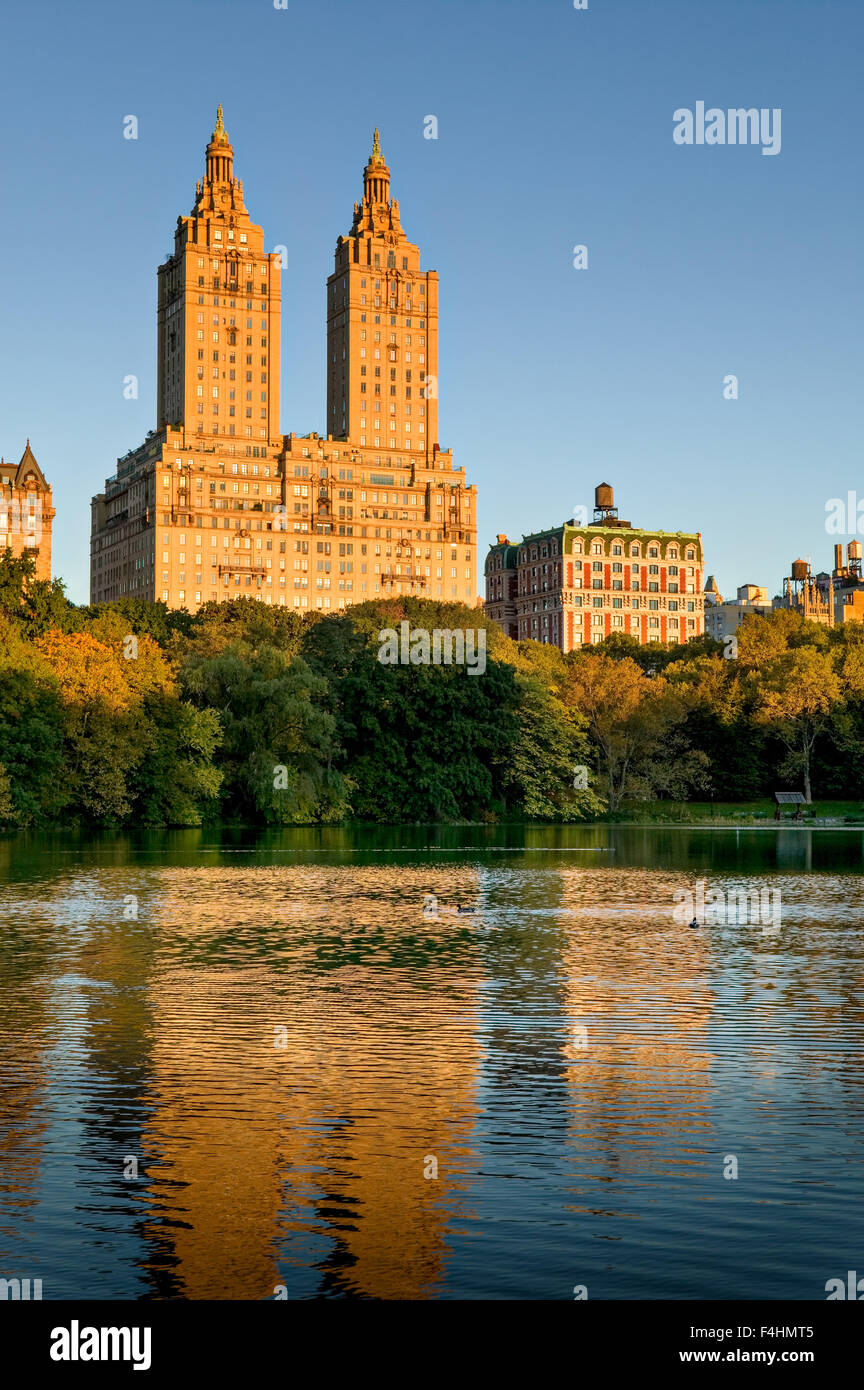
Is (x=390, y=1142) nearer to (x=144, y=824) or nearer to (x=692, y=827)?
(x=144, y=824)

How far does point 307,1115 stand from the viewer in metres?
18.1

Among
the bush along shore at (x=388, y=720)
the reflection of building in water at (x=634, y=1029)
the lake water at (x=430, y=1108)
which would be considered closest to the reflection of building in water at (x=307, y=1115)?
the lake water at (x=430, y=1108)

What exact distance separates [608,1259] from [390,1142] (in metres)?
4.20

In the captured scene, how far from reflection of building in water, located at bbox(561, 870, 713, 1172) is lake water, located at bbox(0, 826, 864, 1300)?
0.08m

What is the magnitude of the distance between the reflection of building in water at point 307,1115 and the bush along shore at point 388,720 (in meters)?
59.7

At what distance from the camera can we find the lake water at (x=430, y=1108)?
1327cm

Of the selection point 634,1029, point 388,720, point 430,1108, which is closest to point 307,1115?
point 430,1108

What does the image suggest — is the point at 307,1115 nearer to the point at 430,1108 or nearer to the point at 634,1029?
the point at 430,1108

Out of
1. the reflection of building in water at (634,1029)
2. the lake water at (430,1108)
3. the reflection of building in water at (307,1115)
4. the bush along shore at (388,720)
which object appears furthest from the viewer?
→ the bush along shore at (388,720)

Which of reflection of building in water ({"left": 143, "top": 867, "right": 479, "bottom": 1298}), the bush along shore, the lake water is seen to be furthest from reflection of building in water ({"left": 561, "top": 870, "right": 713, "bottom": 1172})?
the bush along shore

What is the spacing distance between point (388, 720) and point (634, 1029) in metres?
88.4

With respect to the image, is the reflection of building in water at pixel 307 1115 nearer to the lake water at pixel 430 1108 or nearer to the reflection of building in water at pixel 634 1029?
the lake water at pixel 430 1108

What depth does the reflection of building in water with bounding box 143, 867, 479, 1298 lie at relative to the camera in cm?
1338

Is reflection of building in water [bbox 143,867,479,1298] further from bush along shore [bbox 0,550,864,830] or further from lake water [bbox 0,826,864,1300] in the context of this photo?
bush along shore [bbox 0,550,864,830]
